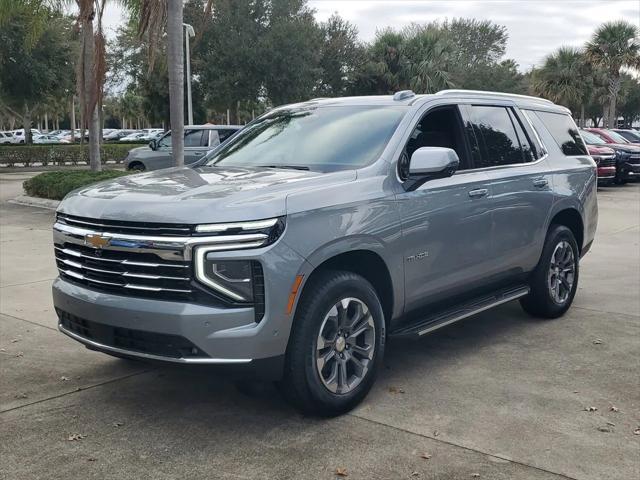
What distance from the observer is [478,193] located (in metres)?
5.39

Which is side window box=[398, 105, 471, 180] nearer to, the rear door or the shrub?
the rear door

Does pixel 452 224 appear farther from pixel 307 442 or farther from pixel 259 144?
pixel 307 442

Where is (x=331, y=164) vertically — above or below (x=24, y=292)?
above

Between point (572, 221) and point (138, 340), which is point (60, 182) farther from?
point (138, 340)

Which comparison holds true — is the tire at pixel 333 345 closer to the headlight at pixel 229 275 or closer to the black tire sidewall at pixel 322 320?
the black tire sidewall at pixel 322 320

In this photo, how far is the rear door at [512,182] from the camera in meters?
5.66

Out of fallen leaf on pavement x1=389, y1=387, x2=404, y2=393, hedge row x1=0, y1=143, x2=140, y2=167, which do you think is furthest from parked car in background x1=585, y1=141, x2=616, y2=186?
hedge row x1=0, y1=143, x2=140, y2=167

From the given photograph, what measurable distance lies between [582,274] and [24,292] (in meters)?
6.36

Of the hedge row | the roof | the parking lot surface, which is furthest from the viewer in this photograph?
the hedge row

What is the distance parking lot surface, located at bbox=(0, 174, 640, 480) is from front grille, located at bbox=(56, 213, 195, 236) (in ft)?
2.48

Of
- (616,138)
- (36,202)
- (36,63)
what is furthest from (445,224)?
(36,63)

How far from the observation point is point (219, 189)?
4199mm

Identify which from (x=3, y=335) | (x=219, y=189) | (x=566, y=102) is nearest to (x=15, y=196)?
(x=3, y=335)

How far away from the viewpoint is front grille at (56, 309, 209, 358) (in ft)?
12.6
